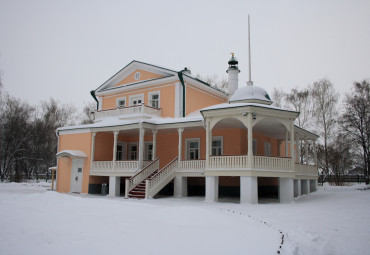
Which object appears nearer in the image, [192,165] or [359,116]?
[192,165]

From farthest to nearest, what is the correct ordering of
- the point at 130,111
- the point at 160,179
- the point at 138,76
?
the point at 138,76 → the point at 130,111 → the point at 160,179

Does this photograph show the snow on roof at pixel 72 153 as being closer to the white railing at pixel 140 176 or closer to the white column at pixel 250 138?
the white railing at pixel 140 176

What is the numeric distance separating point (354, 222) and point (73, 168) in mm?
18329

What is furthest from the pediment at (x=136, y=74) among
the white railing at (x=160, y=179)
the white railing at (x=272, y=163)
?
the white railing at (x=272, y=163)

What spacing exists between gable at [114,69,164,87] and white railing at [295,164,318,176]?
37.3 ft

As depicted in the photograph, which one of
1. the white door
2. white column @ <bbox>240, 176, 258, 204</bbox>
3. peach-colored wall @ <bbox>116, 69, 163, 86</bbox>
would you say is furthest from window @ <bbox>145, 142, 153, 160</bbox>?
white column @ <bbox>240, 176, 258, 204</bbox>

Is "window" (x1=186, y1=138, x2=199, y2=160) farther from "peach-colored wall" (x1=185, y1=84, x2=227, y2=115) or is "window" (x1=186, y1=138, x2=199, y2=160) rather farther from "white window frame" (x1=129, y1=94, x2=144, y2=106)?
"white window frame" (x1=129, y1=94, x2=144, y2=106)

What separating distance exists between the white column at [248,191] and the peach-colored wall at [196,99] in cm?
898

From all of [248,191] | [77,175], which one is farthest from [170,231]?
[77,175]

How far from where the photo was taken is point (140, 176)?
1884cm

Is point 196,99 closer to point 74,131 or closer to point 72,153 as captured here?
point 74,131

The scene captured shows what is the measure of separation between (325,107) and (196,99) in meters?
18.5

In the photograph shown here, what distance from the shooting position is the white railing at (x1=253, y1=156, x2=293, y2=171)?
15669mm

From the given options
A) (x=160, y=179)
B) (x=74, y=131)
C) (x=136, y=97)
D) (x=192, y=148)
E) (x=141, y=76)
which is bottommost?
(x=160, y=179)
